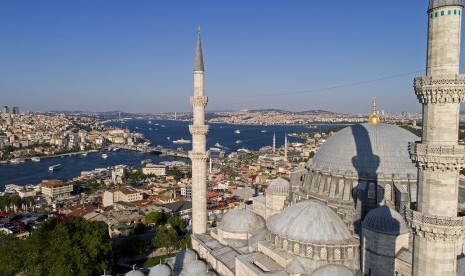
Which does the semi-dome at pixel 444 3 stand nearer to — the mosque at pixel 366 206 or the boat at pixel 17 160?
the mosque at pixel 366 206

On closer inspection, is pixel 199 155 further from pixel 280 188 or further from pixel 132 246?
pixel 132 246

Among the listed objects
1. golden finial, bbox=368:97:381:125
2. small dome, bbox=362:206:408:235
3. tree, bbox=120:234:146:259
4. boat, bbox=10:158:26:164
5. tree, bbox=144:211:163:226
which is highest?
golden finial, bbox=368:97:381:125

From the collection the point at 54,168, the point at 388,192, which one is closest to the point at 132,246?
the point at 388,192

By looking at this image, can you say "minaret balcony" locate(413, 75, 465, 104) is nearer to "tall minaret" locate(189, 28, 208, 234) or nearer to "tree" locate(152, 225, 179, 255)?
"tall minaret" locate(189, 28, 208, 234)

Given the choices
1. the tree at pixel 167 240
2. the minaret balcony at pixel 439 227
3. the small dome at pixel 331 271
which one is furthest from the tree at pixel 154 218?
the minaret balcony at pixel 439 227

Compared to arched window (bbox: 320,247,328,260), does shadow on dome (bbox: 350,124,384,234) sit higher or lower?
higher

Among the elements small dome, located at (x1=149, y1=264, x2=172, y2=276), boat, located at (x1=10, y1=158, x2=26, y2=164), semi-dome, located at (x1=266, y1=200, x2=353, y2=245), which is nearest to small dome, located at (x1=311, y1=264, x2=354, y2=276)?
semi-dome, located at (x1=266, y1=200, x2=353, y2=245)

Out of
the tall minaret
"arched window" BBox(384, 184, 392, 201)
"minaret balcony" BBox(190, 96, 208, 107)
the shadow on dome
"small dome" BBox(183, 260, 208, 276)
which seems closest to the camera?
the shadow on dome
